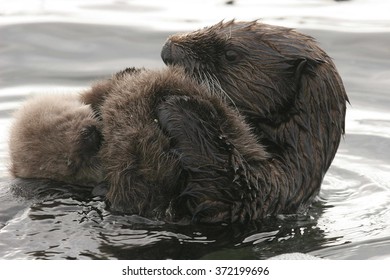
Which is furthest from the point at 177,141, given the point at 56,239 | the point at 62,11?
the point at 62,11

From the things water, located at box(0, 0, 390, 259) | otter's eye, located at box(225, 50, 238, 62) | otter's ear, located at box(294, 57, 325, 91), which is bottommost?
water, located at box(0, 0, 390, 259)

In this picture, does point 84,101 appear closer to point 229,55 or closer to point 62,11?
point 229,55

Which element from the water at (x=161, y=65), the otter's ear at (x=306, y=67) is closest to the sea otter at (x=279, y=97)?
the otter's ear at (x=306, y=67)

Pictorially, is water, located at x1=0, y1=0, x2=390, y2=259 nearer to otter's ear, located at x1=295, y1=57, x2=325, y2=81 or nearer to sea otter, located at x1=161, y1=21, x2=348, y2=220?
sea otter, located at x1=161, y1=21, x2=348, y2=220

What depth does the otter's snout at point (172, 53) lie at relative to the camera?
205 inches

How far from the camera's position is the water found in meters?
4.63

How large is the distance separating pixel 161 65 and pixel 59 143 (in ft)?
11.5

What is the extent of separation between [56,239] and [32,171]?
2.01 feet

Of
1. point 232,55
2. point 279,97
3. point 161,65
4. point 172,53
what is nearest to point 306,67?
point 279,97

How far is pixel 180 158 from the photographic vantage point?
15.5 feet

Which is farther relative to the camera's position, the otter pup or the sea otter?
the sea otter

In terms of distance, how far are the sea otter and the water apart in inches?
8.4

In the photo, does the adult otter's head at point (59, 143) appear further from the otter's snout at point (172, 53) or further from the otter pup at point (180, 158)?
the otter's snout at point (172, 53)

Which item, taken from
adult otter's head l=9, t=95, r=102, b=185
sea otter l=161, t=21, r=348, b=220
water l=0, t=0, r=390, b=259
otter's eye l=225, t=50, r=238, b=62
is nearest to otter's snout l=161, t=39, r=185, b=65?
sea otter l=161, t=21, r=348, b=220
